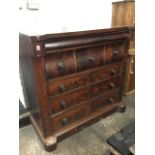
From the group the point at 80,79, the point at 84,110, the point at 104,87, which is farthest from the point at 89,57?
the point at 84,110

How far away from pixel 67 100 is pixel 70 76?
0.23 meters

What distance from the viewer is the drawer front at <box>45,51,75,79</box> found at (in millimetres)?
1214

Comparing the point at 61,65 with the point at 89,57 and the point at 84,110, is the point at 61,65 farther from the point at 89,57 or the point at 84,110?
the point at 84,110

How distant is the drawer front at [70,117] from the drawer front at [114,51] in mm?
545

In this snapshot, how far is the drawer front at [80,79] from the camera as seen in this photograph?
130cm

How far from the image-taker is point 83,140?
5.07 feet

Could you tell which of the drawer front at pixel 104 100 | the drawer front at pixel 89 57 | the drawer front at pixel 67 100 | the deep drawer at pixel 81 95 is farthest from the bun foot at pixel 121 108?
the drawer front at pixel 89 57

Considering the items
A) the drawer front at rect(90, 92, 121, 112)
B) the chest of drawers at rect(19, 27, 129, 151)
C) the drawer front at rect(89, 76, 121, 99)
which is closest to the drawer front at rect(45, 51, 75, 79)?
the chest of drawers at rect(19, 27, 129, 151)

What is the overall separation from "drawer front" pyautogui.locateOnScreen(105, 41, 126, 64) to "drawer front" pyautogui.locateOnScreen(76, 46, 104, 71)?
0.23 feet

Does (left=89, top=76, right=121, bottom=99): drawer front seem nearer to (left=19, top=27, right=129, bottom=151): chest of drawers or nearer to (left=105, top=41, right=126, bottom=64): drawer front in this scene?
(left=19, top=27, right=129, bottom=151): chest of drawers

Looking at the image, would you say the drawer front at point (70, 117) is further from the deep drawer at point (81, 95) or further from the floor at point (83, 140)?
the floor at point (83, 140)
